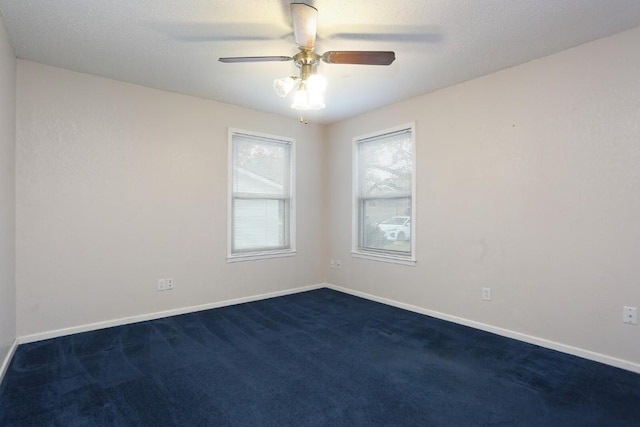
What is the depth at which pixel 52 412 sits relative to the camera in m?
1.96

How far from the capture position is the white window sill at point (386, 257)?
13.2 ft

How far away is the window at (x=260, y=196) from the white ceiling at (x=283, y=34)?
3.71 ft

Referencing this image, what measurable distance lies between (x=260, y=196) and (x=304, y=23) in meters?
2.73

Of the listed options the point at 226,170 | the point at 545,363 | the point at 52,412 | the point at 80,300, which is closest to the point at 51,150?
the point at 80,300

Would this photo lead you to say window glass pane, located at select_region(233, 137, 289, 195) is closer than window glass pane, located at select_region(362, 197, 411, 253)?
No

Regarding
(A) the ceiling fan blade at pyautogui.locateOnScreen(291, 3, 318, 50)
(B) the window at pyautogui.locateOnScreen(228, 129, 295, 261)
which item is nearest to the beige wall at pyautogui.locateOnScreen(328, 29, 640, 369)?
(B) the window at pyautogui.locateOnScreen(228, 129, 295, 261)

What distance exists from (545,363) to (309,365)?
5.97 ft

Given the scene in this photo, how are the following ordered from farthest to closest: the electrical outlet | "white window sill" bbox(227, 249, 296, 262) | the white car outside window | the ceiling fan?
"white window sill" bbox(227, 249, 296, 262), the white car outside window, the electrical outlet, the ceiling fan

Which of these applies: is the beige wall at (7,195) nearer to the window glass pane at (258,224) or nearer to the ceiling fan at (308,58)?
the ceiling fan at (308,58)

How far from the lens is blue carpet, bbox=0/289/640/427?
1945mm

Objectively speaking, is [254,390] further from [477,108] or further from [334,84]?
[477,108]

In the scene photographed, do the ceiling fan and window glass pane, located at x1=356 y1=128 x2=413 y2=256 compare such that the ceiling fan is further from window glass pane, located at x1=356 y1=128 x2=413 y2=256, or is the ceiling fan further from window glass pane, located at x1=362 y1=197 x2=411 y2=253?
window glass pane, located at x1=362 y1=197 x2=411 y2=253

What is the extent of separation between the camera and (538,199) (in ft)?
9.68

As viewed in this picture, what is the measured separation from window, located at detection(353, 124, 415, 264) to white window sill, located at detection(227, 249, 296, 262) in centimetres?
96
